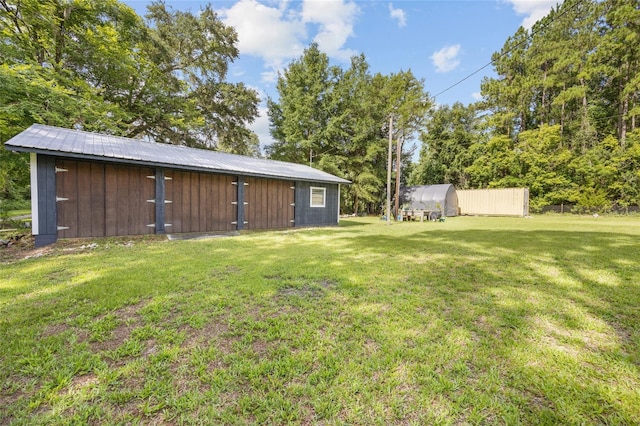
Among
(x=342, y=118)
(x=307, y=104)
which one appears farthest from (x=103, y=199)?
(x=342, y=118)

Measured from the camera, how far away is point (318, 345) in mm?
1995

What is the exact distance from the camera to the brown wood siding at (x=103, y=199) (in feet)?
19.4

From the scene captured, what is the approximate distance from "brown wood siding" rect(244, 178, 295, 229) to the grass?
17.0ft

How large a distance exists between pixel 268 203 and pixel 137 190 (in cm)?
391

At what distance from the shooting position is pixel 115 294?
2.82m

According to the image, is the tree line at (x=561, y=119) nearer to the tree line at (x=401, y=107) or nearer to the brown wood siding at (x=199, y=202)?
the tree line at (x=401, y=107)

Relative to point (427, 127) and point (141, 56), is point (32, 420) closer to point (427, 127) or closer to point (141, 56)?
point (141, 56)

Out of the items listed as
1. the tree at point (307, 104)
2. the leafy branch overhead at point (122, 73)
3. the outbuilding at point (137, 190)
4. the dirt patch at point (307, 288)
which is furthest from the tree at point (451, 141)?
the dirt patch at point (307, 288)

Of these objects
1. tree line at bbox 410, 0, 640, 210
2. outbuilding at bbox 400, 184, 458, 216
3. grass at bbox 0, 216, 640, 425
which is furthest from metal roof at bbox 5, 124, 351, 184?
tree line at bbox 410, 0, 640, 210

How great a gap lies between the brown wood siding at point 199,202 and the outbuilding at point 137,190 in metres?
0.03

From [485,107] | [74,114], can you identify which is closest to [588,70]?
[485,107]

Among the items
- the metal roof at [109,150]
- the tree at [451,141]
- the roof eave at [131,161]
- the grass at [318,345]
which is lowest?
the grass at [318,345]

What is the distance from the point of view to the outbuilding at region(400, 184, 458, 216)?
17.3m

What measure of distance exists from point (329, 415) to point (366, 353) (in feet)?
1.98
